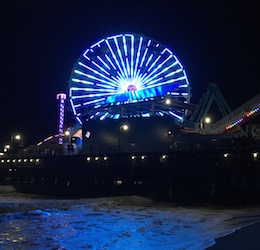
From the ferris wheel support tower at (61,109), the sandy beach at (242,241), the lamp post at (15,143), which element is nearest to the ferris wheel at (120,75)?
the ferris wheel support tower at (61,109)

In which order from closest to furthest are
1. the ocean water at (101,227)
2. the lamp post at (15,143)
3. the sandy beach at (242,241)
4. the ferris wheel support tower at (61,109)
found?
the sandy beach at (242,241), the ocean water at (101,227), the ferris wheel support tower at (61,109), the lamp post at (15,143)

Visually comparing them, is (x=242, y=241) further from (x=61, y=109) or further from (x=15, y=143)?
(x=15, y=143)

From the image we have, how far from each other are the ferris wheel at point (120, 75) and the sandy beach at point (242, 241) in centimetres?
3807

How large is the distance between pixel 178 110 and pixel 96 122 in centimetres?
1273

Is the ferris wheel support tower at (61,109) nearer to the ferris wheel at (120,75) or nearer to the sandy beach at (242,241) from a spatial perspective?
the ferris wheel at (120,75)

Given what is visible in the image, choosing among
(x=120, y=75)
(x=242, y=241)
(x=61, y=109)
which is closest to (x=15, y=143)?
(x=61, y=109)

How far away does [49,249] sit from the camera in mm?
13219

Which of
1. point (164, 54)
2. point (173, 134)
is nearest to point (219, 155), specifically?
point (173, 134)

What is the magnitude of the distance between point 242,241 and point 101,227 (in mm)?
9159

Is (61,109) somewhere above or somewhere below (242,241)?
above

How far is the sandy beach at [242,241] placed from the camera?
1134 cm

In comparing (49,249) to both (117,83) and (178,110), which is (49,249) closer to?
(178,110)

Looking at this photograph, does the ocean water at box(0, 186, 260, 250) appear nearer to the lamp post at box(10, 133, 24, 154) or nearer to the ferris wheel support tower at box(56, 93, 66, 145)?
the ferris wheel support tower at box(56, 93, 66, 145)

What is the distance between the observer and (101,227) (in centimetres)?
1903
